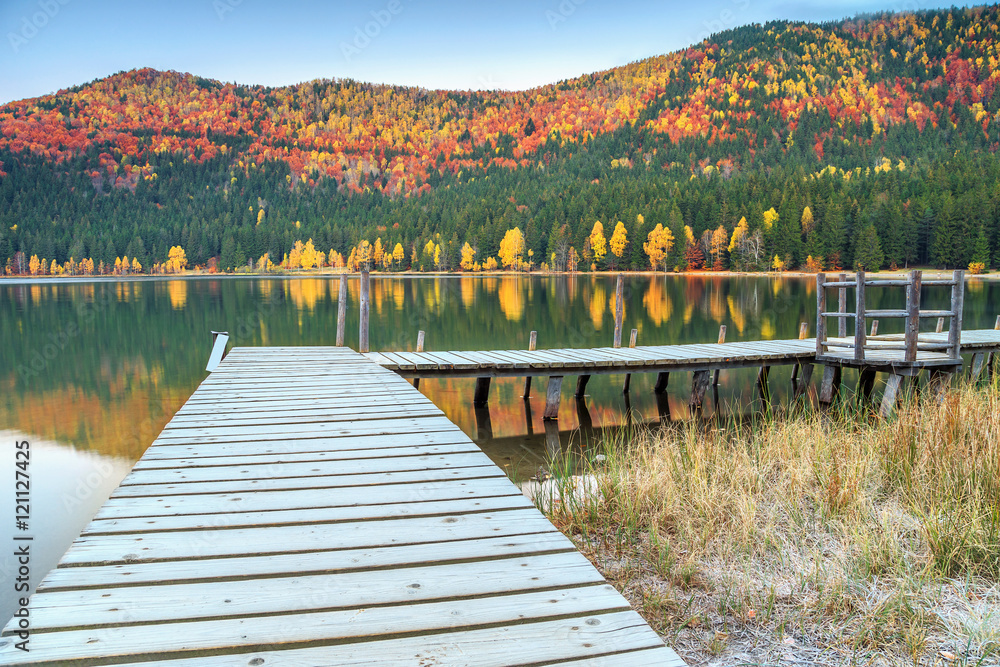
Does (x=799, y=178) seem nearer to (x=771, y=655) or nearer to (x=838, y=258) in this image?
(x=838, y=258)

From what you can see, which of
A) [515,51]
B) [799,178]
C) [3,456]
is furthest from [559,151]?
[3,456]

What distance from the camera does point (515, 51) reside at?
225ft

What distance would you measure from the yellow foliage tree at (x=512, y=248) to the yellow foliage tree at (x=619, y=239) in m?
15.6

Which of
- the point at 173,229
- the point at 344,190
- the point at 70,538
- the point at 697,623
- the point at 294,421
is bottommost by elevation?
the point at 70,538

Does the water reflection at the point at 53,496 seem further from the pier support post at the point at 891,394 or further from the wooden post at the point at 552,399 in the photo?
A: the pier support post at the point at 891,394

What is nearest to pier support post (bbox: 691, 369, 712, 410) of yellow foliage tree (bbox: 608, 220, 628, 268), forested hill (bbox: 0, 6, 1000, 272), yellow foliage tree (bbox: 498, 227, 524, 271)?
forested hill (bbox: 0, 6, 1000, 272)

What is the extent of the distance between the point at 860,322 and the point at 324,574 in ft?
32.1

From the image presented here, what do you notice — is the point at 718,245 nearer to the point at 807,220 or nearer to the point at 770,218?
the point at 770,218

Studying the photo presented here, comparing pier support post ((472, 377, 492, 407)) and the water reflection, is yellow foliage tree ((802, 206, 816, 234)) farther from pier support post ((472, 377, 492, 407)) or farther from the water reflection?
the water reflection

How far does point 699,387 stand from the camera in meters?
11.5

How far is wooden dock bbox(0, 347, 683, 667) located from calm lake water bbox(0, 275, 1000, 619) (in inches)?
108

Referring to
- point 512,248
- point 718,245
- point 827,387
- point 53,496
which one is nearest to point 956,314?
point 827,387

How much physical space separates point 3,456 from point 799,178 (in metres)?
97.4

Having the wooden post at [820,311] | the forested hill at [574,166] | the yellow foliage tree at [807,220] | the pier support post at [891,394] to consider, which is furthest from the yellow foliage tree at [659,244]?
the pier support post at [891,394]
